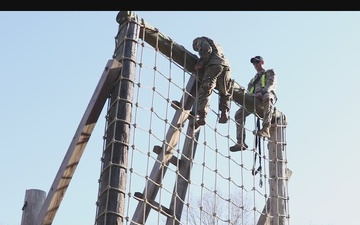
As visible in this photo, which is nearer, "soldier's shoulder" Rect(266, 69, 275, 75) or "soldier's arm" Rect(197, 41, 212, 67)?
"soldier's arm" Rect(197, 41, 212, 67)

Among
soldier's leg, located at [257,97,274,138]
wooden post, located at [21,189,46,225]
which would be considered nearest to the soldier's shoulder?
soldier's leg, located at [257,97,274,138]

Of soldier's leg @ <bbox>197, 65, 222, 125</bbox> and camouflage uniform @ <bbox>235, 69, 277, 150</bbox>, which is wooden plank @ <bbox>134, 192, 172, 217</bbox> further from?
camouflage uniform @ <bbox>235, 69, 277, 150</bbox>

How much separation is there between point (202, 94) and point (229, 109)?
394mm

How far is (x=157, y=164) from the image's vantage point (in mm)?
4855

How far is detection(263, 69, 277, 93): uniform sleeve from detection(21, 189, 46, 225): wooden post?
9.11 ft

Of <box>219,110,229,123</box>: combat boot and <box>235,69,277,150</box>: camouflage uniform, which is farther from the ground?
<box>235,69,277,150</box>: camouflage uniform

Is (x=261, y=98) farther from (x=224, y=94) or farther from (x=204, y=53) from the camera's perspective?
(x=204, y=53)

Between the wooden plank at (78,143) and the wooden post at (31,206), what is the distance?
0.05 m

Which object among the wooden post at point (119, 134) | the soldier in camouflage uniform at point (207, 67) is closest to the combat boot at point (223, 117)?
the soldier in camouflage uniform at point (207, 67)

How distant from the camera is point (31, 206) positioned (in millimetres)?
3828

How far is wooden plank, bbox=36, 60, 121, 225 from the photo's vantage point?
149 inches

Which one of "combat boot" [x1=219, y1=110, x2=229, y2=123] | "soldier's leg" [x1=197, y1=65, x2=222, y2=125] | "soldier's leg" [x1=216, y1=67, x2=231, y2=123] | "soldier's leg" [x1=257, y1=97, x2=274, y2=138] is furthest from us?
"soldier's leg" [x1=257, y1=97, x2=274, y2=138]

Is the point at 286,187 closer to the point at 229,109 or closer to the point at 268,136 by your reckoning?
the point at 268,136

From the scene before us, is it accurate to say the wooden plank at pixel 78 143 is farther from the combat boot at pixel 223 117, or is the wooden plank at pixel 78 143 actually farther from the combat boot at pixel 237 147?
the combat boot at pixel 237 147
